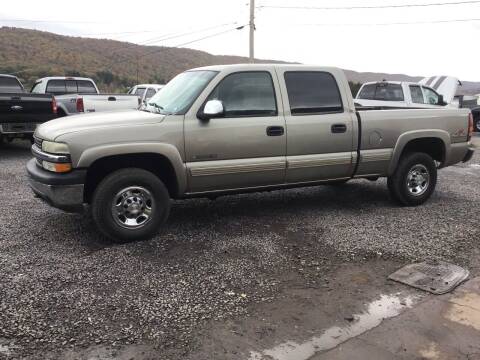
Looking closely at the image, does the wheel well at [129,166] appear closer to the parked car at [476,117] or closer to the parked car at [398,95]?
the parked car at [398,95]

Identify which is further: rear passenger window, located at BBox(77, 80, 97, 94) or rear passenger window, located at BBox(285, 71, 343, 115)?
rear passenger window, located at BBox(77, 80, 97, 94)

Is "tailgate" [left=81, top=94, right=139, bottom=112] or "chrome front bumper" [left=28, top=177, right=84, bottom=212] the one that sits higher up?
"tailgate" [left=81, top=94, right=139, bottom=112]

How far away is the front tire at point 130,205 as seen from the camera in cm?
487

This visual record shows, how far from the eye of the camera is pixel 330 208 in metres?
6.74

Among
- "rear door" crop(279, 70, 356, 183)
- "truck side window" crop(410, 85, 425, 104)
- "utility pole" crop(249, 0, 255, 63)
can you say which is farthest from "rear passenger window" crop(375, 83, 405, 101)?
"utility pole" crop(249, 0, 255, 63)

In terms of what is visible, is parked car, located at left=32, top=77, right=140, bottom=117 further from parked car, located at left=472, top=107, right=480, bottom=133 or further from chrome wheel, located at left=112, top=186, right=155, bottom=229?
parked car, located at left=472, top=107, right=480, bottom=133

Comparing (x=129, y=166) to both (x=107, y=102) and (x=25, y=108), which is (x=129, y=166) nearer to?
(x=25, y=108)

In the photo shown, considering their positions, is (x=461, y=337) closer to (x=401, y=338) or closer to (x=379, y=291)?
(x=401, y=338)

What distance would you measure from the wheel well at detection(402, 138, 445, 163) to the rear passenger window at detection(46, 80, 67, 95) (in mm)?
11316

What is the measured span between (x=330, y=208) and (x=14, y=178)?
5396 mm

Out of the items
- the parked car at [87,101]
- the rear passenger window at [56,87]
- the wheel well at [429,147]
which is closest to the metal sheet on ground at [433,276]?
the wheel well at [429,147]

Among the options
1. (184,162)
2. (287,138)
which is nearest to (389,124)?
(287,138)

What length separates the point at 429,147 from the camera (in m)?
7.06

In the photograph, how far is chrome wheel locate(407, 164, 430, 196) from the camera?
6.82m
